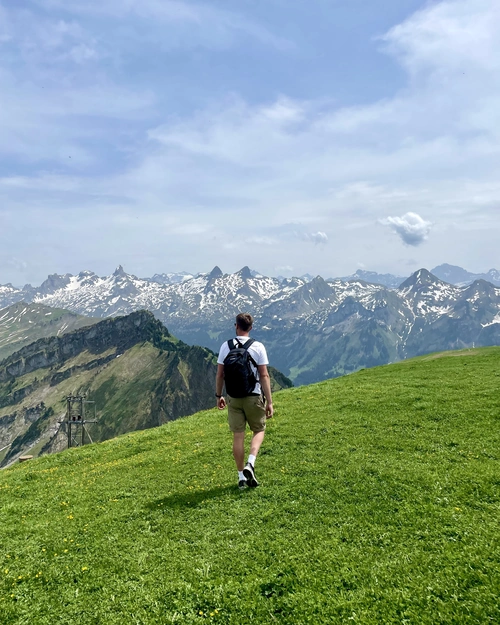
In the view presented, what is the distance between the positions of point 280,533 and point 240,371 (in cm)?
479

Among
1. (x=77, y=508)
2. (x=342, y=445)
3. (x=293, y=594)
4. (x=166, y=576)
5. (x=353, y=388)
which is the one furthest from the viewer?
(x=353, y=388)

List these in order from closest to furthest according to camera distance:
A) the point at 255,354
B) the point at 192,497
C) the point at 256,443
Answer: the point at 255,354
the point at 192,497
the point at 256,443

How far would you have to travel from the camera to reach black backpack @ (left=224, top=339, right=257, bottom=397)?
12586mm

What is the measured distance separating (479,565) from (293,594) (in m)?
3.93

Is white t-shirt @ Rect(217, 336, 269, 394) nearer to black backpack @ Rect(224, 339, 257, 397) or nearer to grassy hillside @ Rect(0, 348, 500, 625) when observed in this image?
black backpack @ Rect(224, 339, 257, 397)

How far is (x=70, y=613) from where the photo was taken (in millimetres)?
7902

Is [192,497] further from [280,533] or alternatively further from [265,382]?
[265,382]

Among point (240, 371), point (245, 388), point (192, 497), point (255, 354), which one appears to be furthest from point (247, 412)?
point (192, 497)

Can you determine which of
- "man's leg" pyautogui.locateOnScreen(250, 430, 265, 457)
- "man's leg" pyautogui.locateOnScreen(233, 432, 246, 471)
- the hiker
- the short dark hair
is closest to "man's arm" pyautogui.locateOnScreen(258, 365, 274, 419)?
the hiker

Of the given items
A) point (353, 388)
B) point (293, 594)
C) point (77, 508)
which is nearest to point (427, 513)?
point (293, 594)

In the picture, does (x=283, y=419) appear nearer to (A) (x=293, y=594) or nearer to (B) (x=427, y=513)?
(B) (x=427, y=513)

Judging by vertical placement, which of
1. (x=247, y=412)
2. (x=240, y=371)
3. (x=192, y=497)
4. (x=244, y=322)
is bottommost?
(x=192, y=497)

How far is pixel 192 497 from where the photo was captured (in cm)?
1293

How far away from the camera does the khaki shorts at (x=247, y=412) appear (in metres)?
12.9
